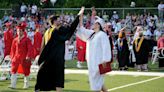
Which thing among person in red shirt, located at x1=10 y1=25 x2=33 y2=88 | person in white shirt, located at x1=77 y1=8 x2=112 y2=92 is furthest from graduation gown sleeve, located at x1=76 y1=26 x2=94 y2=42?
person in red shirt, located at x1=10 y1=25 x2=33 y2=88

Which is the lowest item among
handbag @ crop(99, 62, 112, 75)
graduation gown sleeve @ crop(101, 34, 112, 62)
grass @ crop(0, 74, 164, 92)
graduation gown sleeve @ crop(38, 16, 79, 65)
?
grass @ crop(0, 74, 164, 92)

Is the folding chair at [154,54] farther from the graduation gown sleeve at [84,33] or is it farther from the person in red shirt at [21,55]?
the graduation gown sleeve at [84,33]

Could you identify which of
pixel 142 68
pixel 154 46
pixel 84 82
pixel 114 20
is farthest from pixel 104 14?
pixel 84 82

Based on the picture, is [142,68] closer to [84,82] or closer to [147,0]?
[84,82]

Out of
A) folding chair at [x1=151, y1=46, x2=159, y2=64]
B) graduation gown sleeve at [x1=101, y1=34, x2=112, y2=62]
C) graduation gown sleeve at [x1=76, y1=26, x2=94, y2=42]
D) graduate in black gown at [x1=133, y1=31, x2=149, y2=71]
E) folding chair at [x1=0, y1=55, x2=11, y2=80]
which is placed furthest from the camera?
folding chair at [x1=151, y1=46, x2=159, y2=64]

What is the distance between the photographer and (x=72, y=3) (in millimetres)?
53438

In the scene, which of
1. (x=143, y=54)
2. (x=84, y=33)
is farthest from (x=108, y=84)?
(x=143, y=54)

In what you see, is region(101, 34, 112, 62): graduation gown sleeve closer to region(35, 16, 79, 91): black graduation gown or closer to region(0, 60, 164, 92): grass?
region(35, 16, 79, 91): black graduation gown

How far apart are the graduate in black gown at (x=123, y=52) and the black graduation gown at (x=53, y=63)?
11034mm

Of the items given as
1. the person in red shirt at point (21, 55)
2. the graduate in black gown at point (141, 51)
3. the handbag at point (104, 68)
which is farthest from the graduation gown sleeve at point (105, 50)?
the graduate in black gown at point (141, 51)

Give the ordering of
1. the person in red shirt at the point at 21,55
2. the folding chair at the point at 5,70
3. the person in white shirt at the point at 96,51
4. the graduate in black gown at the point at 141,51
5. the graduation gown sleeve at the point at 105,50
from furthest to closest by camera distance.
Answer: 1. the graduate in black gown at the point at 141,51
2. the folding chair at the point at 5,70
3. the person in red shirt at the point at 21,55
4. the person in white shirt at the point at 96,51
5. the graduation gown sleeve at the point at 105,50

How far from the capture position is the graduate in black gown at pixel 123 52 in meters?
23.2

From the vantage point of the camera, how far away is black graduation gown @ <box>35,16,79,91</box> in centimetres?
1224

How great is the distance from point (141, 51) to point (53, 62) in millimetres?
11944
